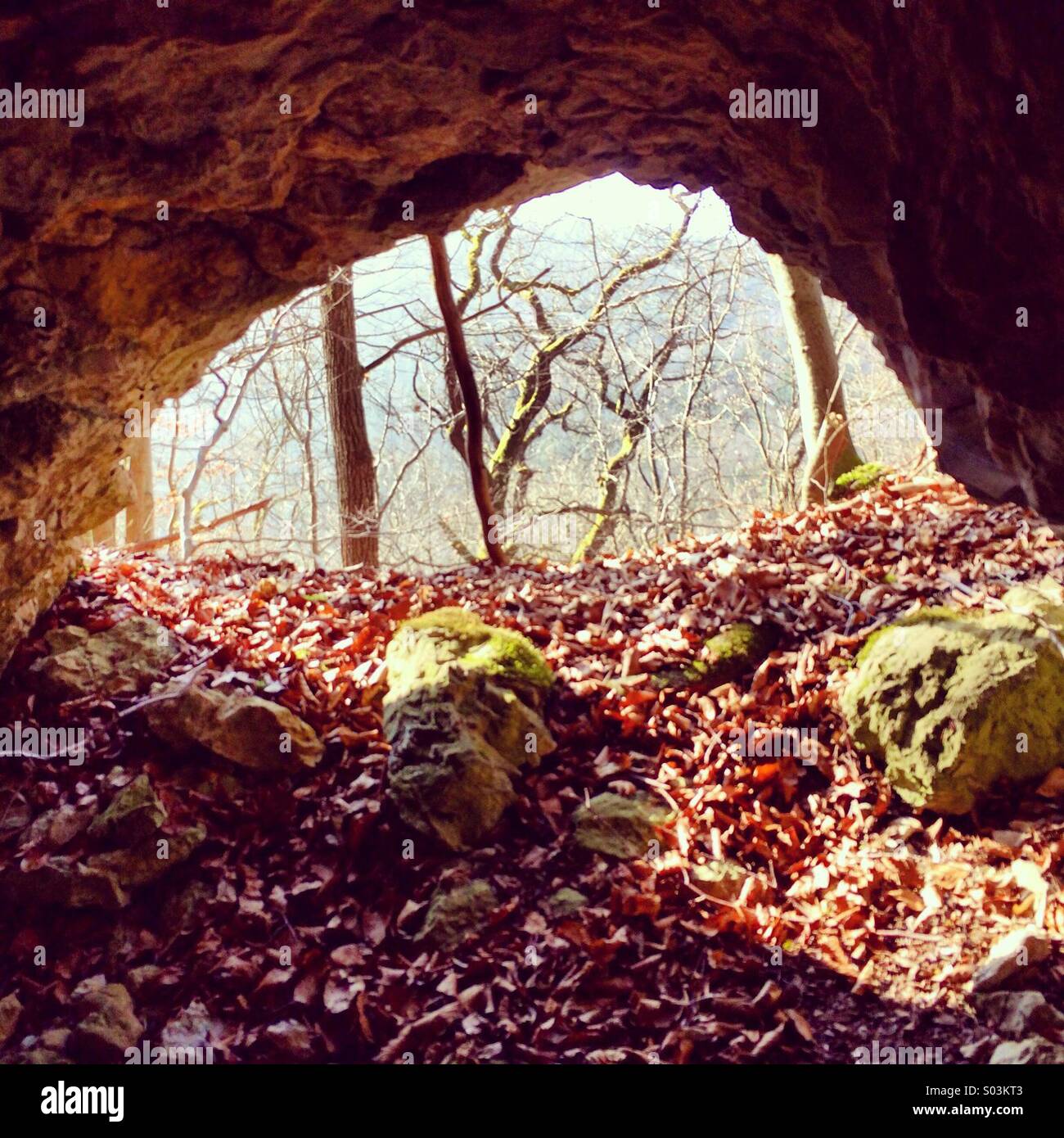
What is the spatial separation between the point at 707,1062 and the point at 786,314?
25.7 ft

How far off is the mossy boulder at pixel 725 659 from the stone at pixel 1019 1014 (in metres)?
2.23

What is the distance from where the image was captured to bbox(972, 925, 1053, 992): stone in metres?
3.27

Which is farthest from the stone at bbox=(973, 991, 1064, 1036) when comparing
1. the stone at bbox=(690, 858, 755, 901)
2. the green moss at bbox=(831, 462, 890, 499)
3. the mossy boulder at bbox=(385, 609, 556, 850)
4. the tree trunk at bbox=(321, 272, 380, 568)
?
the tree trunk at bbox=(321, 272, 380, 568)

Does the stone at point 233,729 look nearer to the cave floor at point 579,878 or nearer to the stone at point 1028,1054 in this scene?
the cave floor at point 579,878

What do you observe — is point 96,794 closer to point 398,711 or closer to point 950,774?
point 398,711

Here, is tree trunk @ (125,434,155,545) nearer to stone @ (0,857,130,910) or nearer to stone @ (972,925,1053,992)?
stone @ (0,857,130,910)

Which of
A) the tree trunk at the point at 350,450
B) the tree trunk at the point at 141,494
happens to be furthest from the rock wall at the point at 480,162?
the tree trunk at the point at 141,494

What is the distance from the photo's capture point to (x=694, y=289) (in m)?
15.2

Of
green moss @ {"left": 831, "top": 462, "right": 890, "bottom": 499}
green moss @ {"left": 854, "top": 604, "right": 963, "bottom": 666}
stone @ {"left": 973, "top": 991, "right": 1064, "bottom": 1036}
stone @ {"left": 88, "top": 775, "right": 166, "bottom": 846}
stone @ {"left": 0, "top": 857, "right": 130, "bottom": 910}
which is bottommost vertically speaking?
stone @ {"left": 973, "top": 991, "right": 1064, "bottom": 1036}

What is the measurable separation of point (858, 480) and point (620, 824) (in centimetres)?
570

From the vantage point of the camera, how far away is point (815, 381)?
30.4 feet

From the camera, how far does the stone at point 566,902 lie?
393 centimetres

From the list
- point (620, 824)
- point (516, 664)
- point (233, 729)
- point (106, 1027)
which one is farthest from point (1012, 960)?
point (233, 729)

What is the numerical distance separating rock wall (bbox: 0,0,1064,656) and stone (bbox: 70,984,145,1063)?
2.10 m
